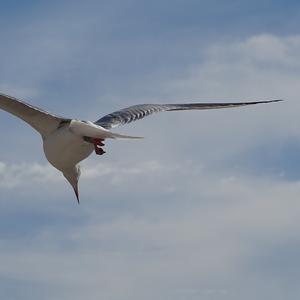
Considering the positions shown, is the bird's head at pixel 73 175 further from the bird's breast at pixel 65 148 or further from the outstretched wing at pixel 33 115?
the outstretched wing at pixel 33 115

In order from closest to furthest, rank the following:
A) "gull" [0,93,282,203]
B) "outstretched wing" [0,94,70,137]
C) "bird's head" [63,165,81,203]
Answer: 1. "gull" [0,93,282,203]
2. "outstretched wing" [0,94,70,137]
3. "bird's head" [63,165,81,203]

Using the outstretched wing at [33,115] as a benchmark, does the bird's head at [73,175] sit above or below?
below

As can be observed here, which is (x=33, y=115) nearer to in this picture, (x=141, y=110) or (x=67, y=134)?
(x=67, y=134)

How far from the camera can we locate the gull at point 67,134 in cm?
2854

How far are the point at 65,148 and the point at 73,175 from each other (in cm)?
166

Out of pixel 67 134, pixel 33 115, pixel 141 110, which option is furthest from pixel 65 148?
pixel 141 110

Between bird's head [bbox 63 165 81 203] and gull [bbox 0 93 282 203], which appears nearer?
gull [bbox 0 93 282 203]

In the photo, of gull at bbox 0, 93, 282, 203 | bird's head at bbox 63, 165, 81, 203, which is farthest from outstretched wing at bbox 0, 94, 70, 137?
bird's head at bbox 63, 165, 81, 203

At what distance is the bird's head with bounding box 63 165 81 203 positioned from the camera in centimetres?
3022

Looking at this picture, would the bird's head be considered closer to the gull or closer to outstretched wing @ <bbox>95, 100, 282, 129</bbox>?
the gull

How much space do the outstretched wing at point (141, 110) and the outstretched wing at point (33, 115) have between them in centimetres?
154

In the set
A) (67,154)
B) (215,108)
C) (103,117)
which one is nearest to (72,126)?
(67,154)

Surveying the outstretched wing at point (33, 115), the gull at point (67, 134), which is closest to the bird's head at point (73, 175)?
the gull at point (67, 134)

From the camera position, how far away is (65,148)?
29.0 meters
